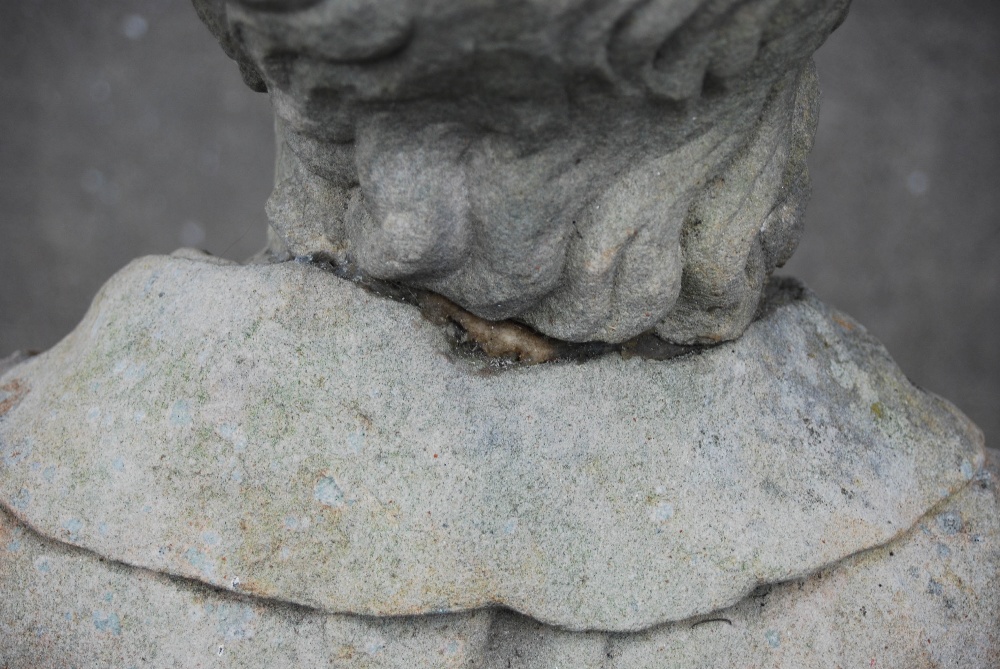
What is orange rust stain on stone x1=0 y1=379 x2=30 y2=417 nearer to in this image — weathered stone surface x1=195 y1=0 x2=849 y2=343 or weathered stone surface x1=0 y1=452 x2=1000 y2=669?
weathered stone surface x1=0 y1=452 x2=1000 y2=669

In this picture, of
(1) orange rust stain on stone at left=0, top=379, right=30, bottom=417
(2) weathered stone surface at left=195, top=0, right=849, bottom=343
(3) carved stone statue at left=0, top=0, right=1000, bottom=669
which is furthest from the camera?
(1) orange rust stain on stone at left=0, top=379, right=30, bottom=417

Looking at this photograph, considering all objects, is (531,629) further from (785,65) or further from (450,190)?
(785,65)

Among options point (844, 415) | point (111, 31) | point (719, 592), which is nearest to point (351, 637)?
point (719, 592)

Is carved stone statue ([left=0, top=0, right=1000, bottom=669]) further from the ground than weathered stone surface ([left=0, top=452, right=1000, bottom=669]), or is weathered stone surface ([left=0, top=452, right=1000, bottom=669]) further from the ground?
carved stone statue ([left=0, top=0, right=1000, bottom=669])

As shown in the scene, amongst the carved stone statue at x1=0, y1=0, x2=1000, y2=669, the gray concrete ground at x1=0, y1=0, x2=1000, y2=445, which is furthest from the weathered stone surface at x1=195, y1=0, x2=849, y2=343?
the gray concrete ground at x1=0, y1=0, x2=1000, y2=445

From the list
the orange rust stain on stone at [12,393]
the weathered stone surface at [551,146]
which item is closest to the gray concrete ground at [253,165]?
the orange rust stain on stone at [12,393]

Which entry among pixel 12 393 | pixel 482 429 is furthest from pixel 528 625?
pixel 12 393
